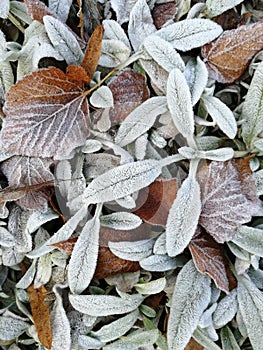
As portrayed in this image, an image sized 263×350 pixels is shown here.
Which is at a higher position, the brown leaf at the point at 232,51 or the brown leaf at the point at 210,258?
the brown leaf at the point at 232,51

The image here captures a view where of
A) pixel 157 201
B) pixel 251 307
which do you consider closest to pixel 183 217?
pixel 157 201

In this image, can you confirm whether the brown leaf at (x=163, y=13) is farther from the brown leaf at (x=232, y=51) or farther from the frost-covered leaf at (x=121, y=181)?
the frost-covered leaf at (x=121, y=181)

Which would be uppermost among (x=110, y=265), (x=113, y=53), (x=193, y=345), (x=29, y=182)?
(x=113, y=53)

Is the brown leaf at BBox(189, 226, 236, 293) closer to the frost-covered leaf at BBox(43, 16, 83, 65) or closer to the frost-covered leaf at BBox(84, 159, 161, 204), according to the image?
the frost-covered leaf at BBox(84, 159, 161, 204)

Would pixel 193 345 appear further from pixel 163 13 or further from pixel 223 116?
pixel 163 13

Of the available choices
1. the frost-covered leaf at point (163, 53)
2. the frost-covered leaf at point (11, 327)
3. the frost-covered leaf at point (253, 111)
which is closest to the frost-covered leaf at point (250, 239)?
the frost-covered leaf at point (253, 111)

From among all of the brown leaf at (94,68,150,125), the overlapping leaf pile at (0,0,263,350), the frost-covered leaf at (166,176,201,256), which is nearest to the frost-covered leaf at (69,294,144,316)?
the overlapping leaf pile at (0,0,263,350)
